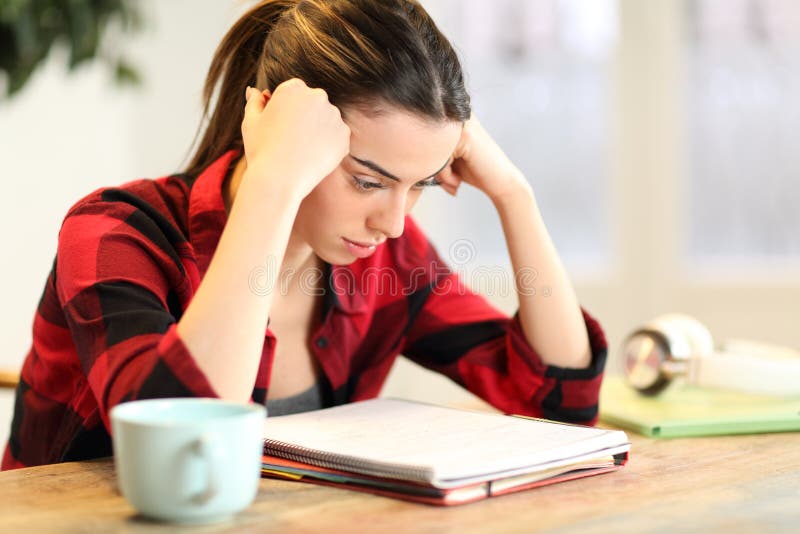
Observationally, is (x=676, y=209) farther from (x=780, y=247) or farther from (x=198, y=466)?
(x=198, y=466)

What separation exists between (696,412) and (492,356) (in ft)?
0.92

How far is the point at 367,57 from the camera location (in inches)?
41.2

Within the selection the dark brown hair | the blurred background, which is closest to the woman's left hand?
the dark brown hair

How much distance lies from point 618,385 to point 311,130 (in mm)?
644

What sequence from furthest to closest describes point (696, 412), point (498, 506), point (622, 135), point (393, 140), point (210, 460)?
point (622, 135) < point (696, 412) < point (393, 140) < point (498, 506) < point (210, 460)

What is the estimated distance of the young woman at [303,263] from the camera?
897 mm

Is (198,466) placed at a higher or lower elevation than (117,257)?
lower

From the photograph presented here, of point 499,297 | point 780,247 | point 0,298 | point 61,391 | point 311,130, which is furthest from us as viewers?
point 499,297

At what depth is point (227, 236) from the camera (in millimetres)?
902

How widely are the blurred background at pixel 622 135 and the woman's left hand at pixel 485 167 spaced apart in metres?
1.95

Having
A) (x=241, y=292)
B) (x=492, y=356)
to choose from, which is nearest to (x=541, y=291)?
(x=492, y=356)

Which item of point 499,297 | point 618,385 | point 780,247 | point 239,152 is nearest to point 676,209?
point 780,247

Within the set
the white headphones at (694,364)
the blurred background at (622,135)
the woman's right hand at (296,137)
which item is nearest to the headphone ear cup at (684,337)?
the white headphones at (694,364)

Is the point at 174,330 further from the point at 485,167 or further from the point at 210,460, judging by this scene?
the point at 485,167
